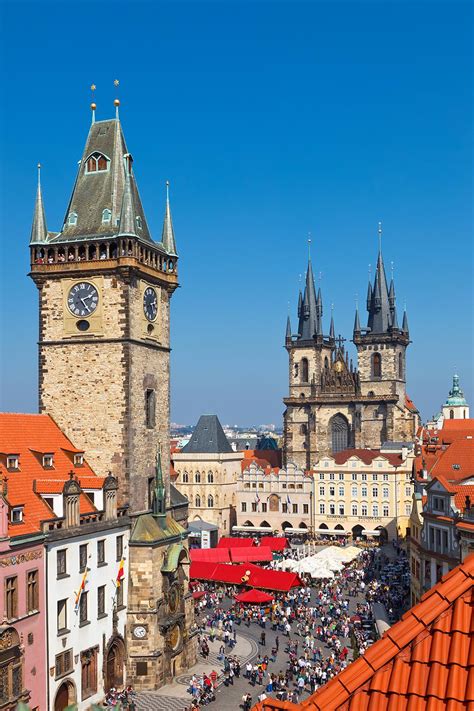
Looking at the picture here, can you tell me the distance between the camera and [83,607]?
34.5 m

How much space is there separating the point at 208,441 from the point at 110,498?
6768 cm

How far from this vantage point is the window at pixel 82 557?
34.4 m

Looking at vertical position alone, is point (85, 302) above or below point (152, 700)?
above

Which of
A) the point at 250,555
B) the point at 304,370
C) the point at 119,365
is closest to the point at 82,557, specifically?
the point at 119,365

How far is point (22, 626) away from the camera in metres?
30.0

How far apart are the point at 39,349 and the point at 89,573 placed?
11721 millimetres

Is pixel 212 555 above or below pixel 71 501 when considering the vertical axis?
below

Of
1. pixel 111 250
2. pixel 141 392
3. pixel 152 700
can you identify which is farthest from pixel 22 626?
pixel 111 250

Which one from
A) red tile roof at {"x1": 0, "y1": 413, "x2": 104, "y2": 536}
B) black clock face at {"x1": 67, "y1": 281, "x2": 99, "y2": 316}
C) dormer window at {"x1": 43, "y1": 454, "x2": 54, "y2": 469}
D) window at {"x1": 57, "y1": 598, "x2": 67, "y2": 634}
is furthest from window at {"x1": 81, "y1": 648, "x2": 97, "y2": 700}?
black clock face at {"x1": 67, "y1": 281, "x2": 99, "y2": 316}

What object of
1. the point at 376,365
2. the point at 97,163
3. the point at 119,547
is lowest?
the point at 119,547

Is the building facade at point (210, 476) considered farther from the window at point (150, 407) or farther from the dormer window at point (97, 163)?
the dormer window at point (97, 163)

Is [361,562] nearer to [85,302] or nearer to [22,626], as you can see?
[85,302]

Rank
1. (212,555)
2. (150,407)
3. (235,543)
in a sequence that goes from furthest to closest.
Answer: (235,543) < (212,555) < (150,407)

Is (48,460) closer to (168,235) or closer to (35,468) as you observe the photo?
(35,468)
